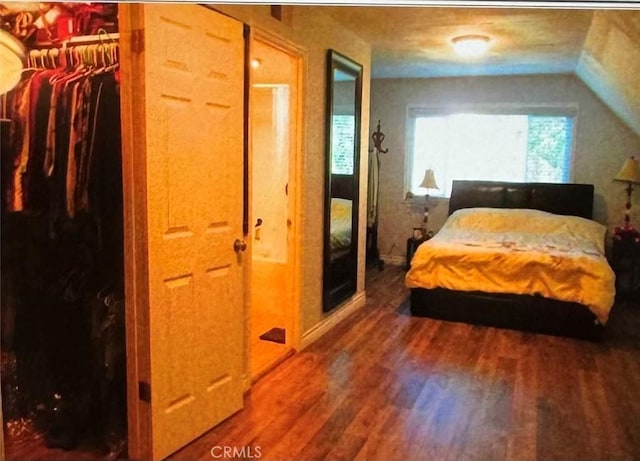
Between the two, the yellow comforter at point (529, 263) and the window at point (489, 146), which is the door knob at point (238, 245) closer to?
the yellow comforter at point (529, 263)

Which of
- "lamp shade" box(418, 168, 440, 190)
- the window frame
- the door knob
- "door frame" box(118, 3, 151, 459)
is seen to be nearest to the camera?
"door frame" box(118, 3, 151, 459)

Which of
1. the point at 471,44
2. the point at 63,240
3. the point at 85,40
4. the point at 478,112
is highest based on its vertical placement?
the point at 471,44

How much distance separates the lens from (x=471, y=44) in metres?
4.19

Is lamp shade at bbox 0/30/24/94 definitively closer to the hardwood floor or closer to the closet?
the closet

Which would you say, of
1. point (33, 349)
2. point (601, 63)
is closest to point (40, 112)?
point (33, 349)

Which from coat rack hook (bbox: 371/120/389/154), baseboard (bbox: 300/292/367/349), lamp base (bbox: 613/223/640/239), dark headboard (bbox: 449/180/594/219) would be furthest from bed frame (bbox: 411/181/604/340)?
coat rack hook (bbox: 371/120/389/154)

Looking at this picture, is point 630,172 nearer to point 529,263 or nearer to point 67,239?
point 529,263

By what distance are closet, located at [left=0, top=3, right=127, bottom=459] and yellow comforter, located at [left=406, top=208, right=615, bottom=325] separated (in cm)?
277

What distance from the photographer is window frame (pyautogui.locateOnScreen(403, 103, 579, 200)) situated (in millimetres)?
5715

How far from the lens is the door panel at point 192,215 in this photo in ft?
7.25

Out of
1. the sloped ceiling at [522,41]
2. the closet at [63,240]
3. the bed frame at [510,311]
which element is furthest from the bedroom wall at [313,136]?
the closet at [63,240]

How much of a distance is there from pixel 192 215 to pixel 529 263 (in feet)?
9.50

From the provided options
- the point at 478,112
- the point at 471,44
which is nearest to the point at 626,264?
the point at 478,112

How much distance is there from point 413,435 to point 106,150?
201cm
